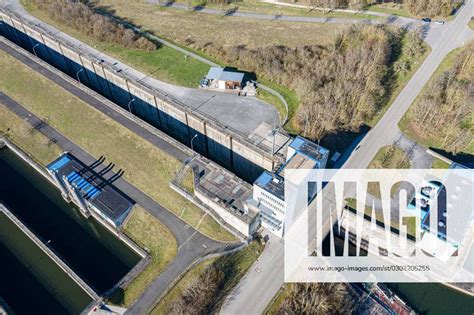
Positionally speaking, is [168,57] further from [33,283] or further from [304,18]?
[33,283]

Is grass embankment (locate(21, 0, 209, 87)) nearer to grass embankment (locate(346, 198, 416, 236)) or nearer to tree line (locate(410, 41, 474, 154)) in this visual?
grass embankment (locate(346, 198, 416, 236))

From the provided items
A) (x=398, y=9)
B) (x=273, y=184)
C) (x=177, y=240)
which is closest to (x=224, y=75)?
(x=273, y=184)

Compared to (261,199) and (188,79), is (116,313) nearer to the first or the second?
(261,199)

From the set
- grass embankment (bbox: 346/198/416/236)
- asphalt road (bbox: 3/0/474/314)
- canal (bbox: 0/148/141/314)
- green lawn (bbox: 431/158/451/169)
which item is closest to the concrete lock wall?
asphalt road (bbox: 3/0/474/314)

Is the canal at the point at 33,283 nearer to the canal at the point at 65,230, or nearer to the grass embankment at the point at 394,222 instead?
the canal at the point at 65,230

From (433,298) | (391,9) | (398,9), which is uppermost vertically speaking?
(398,9)

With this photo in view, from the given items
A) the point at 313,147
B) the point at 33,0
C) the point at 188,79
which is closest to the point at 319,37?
the point at 188,79
